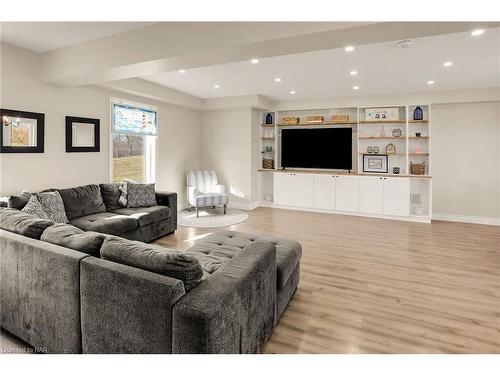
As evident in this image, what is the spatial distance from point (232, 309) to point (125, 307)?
553 millimetres

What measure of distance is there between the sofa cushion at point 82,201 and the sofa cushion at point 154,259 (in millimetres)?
2393

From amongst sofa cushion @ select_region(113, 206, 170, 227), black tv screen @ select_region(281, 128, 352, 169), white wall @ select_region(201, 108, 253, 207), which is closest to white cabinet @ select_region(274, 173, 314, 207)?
black tv screen @ select_region(281, 128, 352, 169)

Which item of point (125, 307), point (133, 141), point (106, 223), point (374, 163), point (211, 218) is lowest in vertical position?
point (211, 218)

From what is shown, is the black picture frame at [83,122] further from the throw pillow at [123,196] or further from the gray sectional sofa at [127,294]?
the gray sectional sofa at [127,294]

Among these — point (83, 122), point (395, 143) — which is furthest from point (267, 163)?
point (83, 122)

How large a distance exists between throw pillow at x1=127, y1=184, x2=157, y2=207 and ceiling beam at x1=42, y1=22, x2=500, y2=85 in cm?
160

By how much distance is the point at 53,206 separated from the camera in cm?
346

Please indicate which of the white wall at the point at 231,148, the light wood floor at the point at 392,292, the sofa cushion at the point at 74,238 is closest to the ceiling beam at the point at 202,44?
the sofa cushion at the point at 74,238

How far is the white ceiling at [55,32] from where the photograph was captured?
292 centimetres

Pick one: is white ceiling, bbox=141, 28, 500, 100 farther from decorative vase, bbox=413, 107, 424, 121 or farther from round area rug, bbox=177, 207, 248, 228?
round area rug, bbox=177, 207, 248, 228

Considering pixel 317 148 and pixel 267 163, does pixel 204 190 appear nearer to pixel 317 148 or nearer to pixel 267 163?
pixel 267 163

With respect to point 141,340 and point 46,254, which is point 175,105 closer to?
point 46,254

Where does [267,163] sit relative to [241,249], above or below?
above

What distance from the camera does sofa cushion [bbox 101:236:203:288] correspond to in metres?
1.54
